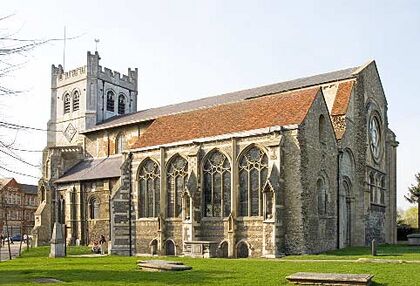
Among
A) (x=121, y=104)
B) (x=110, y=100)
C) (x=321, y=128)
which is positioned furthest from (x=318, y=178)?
(x=121, y=104)

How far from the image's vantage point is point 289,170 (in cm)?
2856

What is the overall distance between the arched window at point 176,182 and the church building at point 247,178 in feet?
0.21

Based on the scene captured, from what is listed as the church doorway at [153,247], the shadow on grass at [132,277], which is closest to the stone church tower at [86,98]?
the church doorway at [153,247]

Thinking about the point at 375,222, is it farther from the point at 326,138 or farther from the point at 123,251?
the point at 123,251

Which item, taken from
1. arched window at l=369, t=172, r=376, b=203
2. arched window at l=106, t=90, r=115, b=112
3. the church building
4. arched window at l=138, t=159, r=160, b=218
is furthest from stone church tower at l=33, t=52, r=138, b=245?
arched window at l=369, t=172, r=376, b=203

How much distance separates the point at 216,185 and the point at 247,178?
224 cm

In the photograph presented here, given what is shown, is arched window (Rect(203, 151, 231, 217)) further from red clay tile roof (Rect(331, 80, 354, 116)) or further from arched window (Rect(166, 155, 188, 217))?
red clay tile roof (Rect(331, 80, 354, 116))

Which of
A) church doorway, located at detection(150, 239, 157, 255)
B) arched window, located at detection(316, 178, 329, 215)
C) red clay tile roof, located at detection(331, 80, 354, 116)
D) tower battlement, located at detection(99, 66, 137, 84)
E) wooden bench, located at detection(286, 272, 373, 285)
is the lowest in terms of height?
church doorway, located at detection(150, 239, 157, 255)

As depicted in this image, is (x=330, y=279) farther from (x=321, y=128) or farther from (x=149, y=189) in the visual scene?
(x=149, y=189)

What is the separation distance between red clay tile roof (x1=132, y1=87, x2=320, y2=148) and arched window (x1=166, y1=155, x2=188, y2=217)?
4.94 ft

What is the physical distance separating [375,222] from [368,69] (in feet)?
37.2

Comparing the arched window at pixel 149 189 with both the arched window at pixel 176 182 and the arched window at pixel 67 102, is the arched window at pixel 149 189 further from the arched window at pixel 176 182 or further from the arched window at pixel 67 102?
the arched window at pixel 67 102

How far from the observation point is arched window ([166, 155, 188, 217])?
32.9m

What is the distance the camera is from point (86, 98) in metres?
54.8
